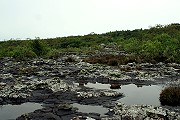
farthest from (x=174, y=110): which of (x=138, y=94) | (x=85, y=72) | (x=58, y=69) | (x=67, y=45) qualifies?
A: (x=67, y=45)

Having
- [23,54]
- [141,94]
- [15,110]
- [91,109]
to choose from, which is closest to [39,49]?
[23,54]

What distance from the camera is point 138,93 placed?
74.0ft

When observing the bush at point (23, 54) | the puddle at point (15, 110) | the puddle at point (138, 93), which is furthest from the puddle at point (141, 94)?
the bush at point (23, 54)

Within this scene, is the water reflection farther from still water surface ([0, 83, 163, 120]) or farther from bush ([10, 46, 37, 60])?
bush ([10, 46, 37, 60])

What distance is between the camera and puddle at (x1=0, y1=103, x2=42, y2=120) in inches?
674

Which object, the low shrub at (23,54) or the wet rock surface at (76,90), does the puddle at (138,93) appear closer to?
the wet rock surface at (76,90)

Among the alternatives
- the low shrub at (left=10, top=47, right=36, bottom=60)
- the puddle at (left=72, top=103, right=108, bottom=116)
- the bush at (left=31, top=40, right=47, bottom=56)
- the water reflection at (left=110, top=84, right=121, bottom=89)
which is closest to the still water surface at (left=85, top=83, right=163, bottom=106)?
the water reflection at (left=110, top=84, right=121, bottom=89)

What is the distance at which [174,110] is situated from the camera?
17.3 m

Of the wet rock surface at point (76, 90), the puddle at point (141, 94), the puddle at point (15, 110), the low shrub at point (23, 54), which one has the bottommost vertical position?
the puddle at point (141, 94)

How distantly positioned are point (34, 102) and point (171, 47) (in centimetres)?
2802

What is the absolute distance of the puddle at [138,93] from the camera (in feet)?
65.8

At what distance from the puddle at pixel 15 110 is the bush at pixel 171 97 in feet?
26.8

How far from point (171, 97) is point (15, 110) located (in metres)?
10.2

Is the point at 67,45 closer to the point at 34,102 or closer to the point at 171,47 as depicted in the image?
the point at 171,47
